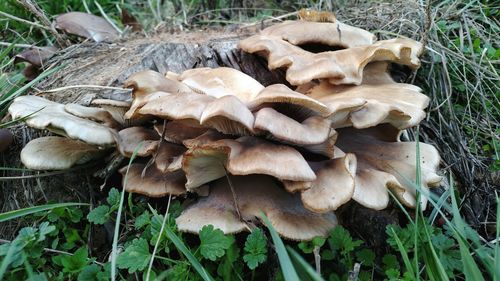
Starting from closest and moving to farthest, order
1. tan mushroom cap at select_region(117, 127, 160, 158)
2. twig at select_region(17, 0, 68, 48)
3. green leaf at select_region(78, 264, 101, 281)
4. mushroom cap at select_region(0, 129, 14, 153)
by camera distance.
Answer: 1. green leaf at select_region(78, 264, 101, 281)
2. tan mushroom cap at select_region(117, 127, 160, 158)
3. mushroom cap at select_region(0, 129, 14, 153)
4. twig at select_region(17, 0, 68, 48)

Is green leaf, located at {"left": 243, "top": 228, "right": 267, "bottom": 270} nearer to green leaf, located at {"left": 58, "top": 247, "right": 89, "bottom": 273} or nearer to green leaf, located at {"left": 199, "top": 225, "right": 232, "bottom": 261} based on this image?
green leaf, located at {"left": 199, "top": 225, "right": 232, "bottom": 261}

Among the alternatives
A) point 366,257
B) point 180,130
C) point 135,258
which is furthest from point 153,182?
point 366,257

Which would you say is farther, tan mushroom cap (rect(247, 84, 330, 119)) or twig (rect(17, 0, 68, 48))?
twig (rect(17, 0, 68, 48))

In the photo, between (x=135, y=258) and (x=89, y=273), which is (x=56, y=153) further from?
(x=135, y=258)

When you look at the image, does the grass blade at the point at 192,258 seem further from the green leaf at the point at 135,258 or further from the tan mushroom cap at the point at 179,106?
the tan mushroom cap at the point at 179,106

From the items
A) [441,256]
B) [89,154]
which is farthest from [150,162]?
[441,256]

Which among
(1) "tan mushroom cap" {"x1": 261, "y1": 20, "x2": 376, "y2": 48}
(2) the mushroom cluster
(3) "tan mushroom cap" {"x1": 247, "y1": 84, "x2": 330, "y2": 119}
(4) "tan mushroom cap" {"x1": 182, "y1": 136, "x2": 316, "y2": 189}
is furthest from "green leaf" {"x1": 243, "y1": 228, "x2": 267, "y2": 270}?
(1) "tan mushroom cap" {"x1": 261, "y1": 20, "x2": 376, "y2": 48}

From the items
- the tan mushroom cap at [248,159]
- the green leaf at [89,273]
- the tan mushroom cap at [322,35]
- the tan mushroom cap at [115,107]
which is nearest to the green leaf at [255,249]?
the tan mushroom cap at [248,159]
